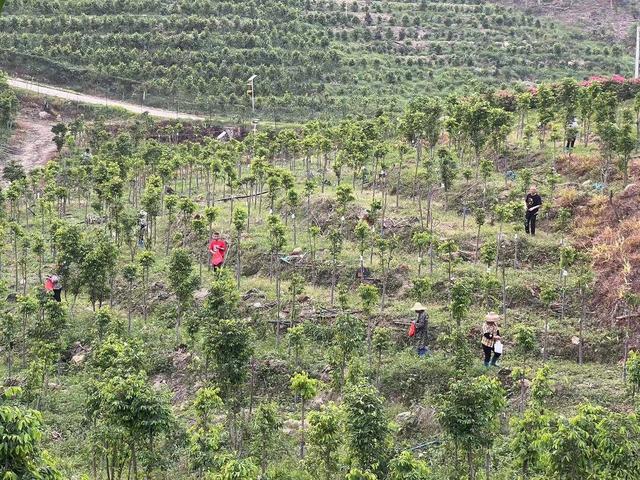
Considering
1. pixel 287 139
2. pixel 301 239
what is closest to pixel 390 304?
pixel 301 239

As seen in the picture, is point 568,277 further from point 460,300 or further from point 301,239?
point 301,239

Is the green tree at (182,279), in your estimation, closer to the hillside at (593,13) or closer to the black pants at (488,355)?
the black pants at (488,355)

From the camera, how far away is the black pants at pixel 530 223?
73.3 ft

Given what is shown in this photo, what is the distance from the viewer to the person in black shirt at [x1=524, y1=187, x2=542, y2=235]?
22141 millimetres

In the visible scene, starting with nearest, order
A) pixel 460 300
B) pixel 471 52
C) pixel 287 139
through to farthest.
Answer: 1. pixel 460 300
2. pixel 287 139
3. pixel 471 52

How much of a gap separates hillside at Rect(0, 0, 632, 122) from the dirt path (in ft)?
19.8

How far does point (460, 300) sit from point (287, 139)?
19.3 meters

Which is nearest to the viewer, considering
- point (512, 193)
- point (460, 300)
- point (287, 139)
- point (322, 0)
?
point (460, 300)

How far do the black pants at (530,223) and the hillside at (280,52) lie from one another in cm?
2573

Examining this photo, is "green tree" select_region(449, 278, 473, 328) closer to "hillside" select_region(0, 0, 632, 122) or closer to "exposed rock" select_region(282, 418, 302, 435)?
"exposed rock" select_region(282, 418, 302, 435)

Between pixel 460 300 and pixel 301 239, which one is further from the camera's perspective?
pixel 301 239

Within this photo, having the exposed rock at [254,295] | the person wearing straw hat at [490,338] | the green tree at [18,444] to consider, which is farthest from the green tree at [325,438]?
the exposed rock at [254,295]

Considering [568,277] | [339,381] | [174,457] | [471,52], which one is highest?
[471,52]

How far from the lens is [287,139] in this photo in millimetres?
34844
